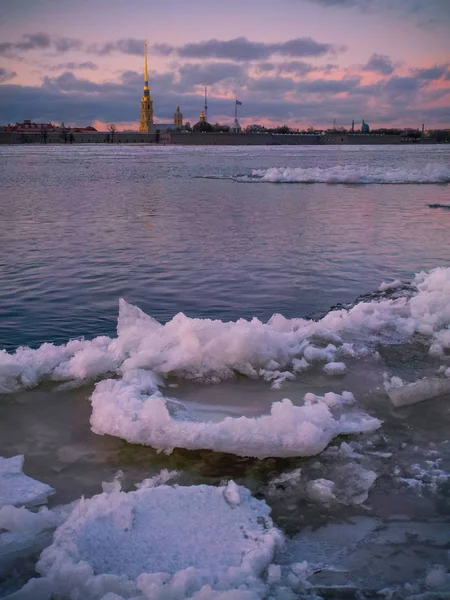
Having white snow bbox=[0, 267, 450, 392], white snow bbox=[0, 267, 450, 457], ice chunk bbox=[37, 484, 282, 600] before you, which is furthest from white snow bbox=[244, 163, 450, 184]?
ice chunk bbox=[37, 484, 282, 600]

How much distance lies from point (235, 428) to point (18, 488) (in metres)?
1.34

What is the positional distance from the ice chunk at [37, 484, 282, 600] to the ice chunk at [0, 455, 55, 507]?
325mm

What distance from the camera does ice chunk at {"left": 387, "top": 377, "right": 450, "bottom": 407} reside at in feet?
15.0

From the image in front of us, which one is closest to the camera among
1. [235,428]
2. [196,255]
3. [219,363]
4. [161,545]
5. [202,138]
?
[161,545]

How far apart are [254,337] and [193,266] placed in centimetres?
560

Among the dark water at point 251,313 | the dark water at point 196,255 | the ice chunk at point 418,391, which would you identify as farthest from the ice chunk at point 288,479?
the dark water at point 196,255

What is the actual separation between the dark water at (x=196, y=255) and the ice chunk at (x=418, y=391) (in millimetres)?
3240

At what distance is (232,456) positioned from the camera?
3.80 m

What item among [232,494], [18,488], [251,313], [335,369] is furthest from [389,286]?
[18,488]

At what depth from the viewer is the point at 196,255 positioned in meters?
11.7

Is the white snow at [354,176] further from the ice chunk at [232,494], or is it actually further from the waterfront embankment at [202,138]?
the waterfront embankment at [202,138]

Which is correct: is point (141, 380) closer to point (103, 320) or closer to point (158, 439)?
point (158, 439)

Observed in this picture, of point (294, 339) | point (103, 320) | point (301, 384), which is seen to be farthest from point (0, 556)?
point (103, 320)

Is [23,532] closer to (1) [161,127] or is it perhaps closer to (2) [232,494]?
(2) [232,494]
